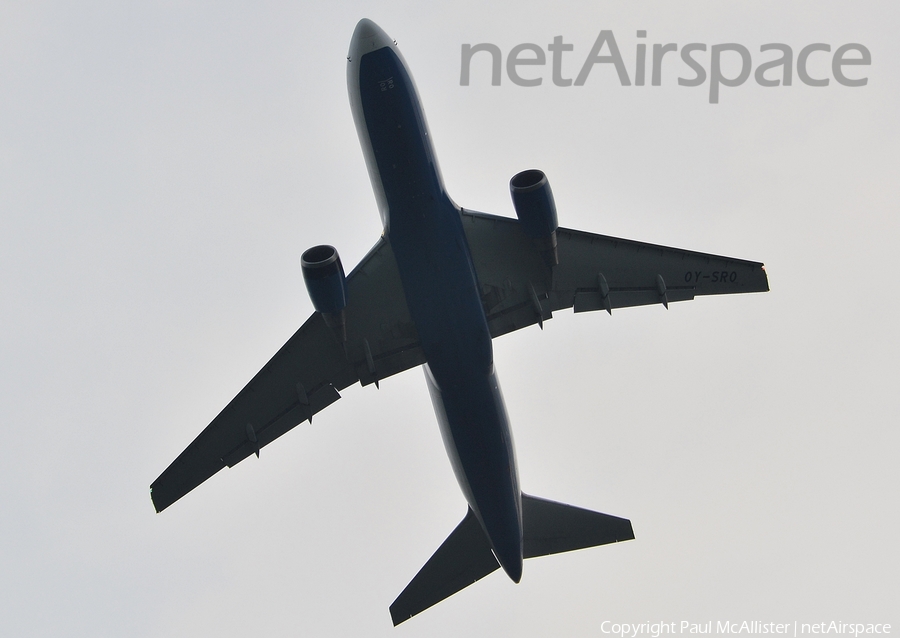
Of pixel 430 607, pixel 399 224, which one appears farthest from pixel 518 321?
pixel 430 607

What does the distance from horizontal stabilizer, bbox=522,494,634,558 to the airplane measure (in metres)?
0.03

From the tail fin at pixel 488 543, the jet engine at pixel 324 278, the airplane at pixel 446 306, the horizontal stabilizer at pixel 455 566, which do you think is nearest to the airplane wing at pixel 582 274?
the airplane at pixel 446 306

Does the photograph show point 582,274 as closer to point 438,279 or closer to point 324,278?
point 438,279

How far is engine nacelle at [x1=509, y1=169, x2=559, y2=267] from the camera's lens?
800 inches

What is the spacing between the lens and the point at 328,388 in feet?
76.9

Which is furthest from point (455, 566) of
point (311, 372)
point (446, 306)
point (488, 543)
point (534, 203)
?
point (534, 203)

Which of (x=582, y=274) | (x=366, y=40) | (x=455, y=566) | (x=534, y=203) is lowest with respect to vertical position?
(x=455, y=566)

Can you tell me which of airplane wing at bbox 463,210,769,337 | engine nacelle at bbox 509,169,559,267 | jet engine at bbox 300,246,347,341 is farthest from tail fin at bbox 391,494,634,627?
engine nacelle at bbox 509,169,559,267

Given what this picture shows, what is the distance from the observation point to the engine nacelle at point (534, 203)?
66.6 ft

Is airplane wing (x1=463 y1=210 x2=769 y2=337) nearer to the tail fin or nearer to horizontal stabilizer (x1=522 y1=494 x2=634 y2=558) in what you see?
horizontal stabilizer (x1=522 y1=494 x2=634 y2=558)

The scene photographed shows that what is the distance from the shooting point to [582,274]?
76.5 ft

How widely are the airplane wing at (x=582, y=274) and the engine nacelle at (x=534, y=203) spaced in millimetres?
1778

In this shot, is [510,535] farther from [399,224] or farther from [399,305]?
[399,224]

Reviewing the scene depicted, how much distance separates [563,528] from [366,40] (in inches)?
580
